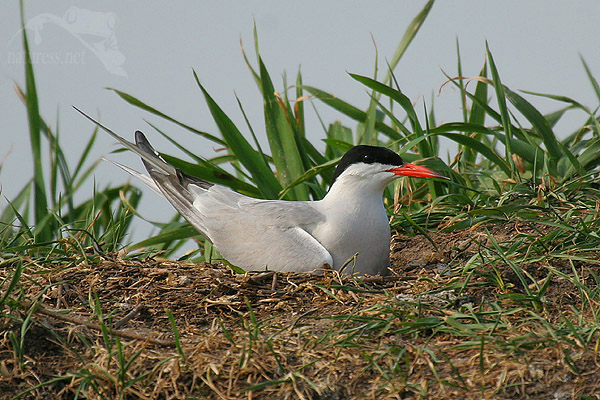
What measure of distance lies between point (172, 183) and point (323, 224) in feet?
3.60

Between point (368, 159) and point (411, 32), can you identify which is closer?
point (368, 159)

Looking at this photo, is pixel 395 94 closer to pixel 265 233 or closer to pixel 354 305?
pixel 265 233

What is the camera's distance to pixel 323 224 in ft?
12.5

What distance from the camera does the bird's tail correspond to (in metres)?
4.27

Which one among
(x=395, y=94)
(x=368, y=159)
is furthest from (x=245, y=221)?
(x=395, y=94)

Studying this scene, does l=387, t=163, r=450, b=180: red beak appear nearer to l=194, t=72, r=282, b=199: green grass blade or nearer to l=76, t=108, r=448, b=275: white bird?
l=76, t=108, r=448, b=275: white bird

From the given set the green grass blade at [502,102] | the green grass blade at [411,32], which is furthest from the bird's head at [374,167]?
the green grass blade at [411,32]

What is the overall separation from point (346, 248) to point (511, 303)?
3.34ft

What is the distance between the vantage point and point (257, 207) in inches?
155

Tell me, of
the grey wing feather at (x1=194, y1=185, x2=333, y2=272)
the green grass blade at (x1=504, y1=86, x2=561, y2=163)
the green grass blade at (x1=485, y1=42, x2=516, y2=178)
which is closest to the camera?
the grey wing feather at (x1=194, y1=185, x2=333, y2=272)

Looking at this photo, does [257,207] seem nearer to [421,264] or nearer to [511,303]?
[421,264]

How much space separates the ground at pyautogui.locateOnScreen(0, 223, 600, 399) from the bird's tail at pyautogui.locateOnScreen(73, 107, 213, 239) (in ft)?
2.84

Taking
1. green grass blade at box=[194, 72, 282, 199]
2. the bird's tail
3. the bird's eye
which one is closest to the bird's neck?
the bird's eye

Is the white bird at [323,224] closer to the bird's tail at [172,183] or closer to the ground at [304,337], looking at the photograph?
the bird's tail at [172,183]
